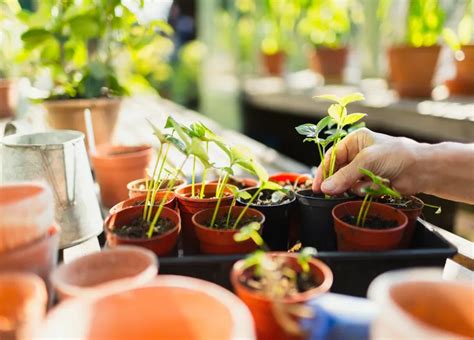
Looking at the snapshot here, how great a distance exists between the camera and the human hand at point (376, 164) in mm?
773

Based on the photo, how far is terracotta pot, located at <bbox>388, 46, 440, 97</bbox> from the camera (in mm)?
2352

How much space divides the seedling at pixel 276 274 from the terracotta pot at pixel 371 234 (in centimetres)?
16

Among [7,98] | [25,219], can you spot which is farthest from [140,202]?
[7,98]

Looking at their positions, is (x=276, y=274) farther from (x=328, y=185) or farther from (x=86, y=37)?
(x=86, y=37)

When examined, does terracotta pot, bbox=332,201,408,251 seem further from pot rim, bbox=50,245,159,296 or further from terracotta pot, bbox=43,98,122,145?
terracotta pot, bbox=43,98,122,145

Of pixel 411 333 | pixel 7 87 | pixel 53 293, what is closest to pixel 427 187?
pixel 411 333

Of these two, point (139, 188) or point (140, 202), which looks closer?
point (140, 202)

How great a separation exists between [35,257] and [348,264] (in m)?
0.43

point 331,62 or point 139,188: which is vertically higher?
point 331,62

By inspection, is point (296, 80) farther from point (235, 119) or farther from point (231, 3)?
point (231, 3)

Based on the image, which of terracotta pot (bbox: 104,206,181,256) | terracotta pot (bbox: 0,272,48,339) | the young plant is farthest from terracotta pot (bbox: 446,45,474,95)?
terracotta pot (bbox: 0,272,48,339)

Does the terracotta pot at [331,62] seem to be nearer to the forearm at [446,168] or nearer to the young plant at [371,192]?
the forearm at [446,168]

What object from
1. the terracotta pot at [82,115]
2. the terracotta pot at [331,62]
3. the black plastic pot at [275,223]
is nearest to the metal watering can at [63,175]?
the black plastic pot at [275,223]

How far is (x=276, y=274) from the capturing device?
1.60 ft
